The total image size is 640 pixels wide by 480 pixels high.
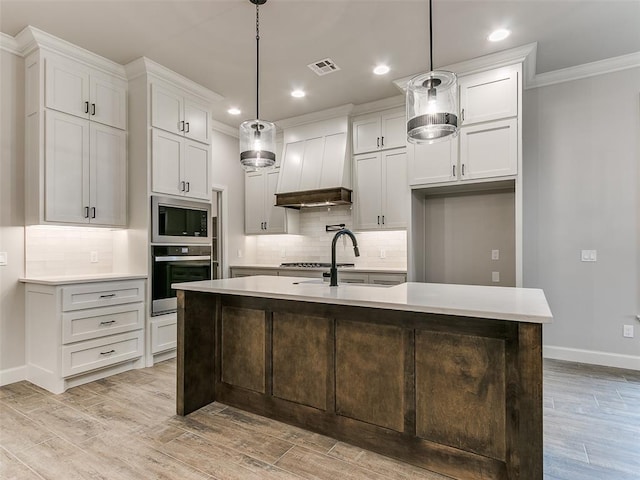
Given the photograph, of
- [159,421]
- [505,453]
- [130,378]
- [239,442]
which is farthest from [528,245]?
[130,378]

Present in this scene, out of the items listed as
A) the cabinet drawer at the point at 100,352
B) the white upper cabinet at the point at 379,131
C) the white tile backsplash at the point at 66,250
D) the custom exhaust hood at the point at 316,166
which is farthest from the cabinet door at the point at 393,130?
the cabinet drawer at the point at 100,352

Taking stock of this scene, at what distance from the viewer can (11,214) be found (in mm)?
3355

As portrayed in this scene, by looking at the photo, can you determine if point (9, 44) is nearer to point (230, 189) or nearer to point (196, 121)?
point (196, 121)

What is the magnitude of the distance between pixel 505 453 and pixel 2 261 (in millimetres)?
4114

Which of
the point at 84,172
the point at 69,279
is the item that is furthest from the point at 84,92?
the point at 69,279

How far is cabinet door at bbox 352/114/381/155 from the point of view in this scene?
483 cm

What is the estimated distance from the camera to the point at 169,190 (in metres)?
4.04

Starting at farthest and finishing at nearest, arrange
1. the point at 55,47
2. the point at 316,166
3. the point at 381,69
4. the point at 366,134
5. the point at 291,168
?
the point at 291,168, the point at 316,166, the point at 366,134, the point at 381,69, the point at 55,47

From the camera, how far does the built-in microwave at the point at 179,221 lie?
388cm

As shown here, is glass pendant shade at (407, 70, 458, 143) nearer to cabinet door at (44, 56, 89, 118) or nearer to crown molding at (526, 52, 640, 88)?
crown molding at (526, 52, 640, 88)

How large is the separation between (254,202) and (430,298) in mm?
4416

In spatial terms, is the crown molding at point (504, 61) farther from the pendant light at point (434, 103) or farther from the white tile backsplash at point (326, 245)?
the white tile backsplash at point (326, 245)

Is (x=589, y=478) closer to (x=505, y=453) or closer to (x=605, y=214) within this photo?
(x=505, y=453)

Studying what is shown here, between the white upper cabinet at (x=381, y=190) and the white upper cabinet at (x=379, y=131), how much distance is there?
0.31ft
